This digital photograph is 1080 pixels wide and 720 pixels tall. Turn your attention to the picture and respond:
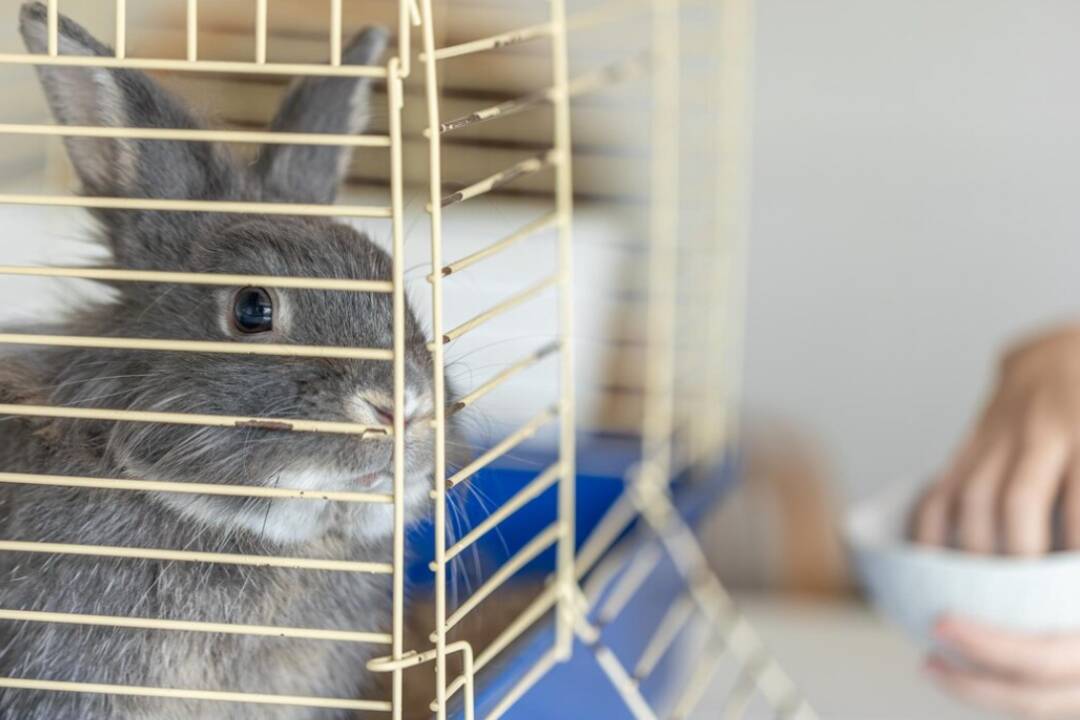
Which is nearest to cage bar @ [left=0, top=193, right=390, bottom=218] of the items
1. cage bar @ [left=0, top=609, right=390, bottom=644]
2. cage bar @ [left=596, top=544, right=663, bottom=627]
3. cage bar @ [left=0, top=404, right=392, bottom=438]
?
cage bar @ [left=0, top=404, right=392, bottom=438]

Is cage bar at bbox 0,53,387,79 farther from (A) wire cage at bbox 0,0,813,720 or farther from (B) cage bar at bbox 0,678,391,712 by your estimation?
(B) cage bar at bbox 0,678,391,712

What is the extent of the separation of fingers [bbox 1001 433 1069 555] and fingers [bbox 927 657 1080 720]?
0.43ft

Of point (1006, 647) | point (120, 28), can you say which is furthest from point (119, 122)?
point (1006, 647)

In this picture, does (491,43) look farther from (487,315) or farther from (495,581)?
(495,581)

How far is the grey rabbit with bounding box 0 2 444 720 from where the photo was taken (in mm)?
754


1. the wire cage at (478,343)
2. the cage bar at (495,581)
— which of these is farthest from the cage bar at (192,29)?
the cage bar at (495,581)

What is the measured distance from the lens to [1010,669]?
1.18 m

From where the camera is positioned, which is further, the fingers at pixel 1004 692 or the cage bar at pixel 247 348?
the fingers at pixel 1004 692

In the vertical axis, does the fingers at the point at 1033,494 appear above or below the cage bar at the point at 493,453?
below

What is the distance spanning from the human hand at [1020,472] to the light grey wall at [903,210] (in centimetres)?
106

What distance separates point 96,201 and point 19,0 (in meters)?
0.14

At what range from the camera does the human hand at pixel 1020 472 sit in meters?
1.20

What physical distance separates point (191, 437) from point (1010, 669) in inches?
30.9

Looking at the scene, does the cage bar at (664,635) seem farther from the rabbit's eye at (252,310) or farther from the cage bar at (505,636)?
the rabbit's eye at (252,310)
